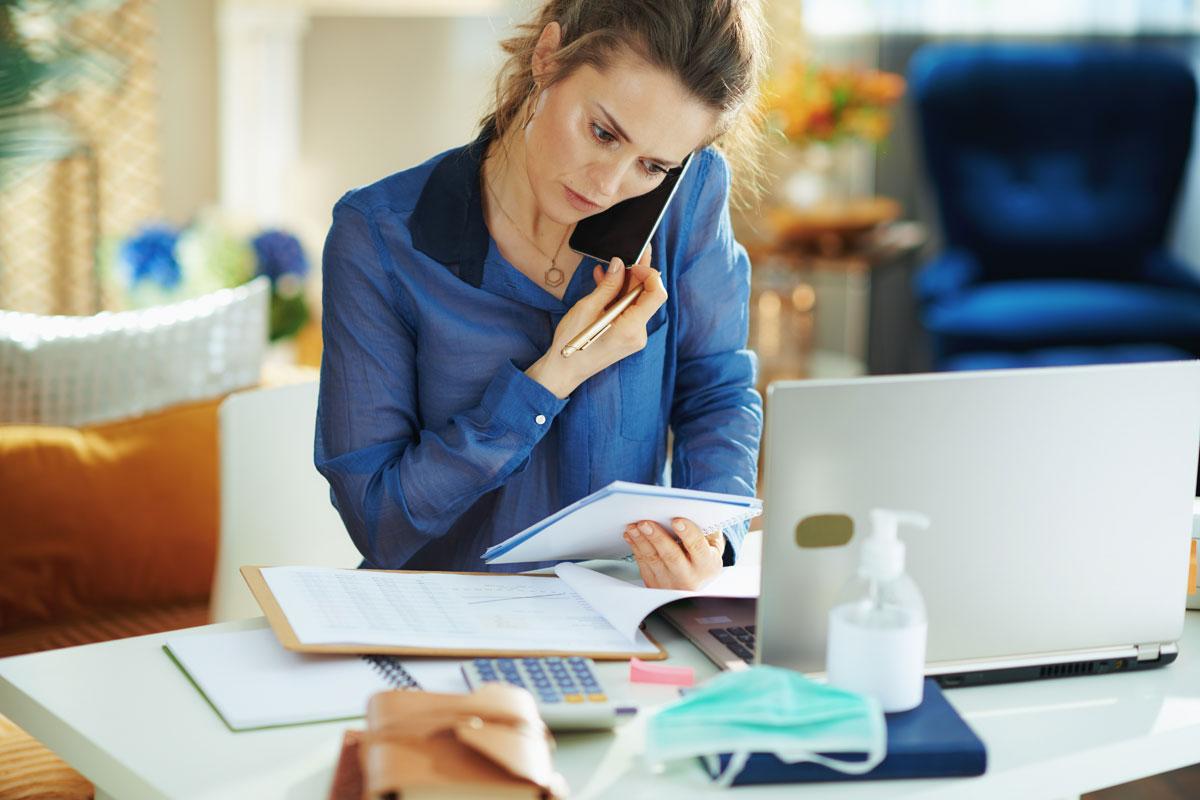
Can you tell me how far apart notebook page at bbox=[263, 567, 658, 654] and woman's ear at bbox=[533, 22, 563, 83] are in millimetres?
493

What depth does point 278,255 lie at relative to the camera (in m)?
2.94

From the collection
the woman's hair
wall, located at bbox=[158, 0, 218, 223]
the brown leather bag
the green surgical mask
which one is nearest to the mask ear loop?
the green surgical mask

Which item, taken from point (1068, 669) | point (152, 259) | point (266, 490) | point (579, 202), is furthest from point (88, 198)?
point (1068, 669)

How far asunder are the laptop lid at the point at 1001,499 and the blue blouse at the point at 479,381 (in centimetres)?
33

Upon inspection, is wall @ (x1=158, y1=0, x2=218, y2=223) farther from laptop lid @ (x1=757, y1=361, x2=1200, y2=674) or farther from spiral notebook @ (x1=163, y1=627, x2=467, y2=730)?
laptop lid @ (x1=757, y1=361, x2=1200, y2=674)

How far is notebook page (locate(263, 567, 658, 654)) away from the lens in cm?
112

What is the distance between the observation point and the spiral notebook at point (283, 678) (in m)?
1.01

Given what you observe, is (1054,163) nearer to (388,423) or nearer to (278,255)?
(278,255)

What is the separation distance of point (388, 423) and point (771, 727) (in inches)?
24.7

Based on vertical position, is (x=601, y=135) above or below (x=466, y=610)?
above

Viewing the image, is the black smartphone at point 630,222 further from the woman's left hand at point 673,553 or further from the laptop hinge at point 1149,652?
the laptop hinge at point 1149,652

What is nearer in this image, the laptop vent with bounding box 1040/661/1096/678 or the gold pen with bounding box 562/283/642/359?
the laptop vent with bounding box 1040/661/1096/678

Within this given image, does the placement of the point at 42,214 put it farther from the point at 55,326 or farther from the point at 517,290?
the point at 517,290

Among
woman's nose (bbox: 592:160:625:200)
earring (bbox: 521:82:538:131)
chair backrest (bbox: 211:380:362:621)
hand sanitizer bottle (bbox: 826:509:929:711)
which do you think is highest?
earring (bbox: 521:82:538:131)
